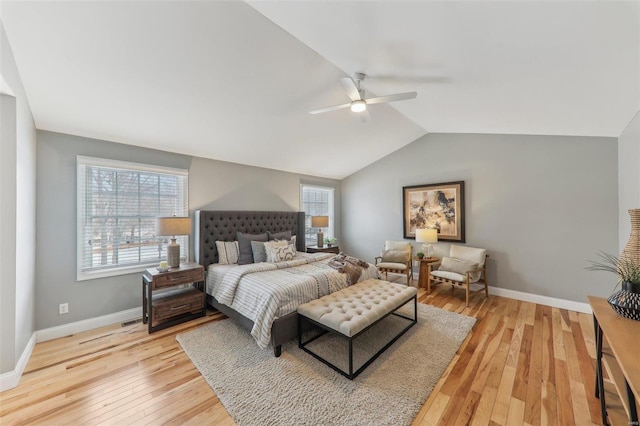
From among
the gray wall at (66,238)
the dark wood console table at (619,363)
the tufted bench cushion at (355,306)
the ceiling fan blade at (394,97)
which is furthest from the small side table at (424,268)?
the gray wall at (66,238)

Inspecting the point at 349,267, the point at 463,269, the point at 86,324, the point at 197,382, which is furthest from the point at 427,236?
the point at 86,324

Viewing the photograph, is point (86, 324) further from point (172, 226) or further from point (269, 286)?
point (269, 286)

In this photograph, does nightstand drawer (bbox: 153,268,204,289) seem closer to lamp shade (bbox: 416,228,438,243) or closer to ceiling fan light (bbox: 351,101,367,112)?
ceiling fan light (bbox: 351,101,367,112)

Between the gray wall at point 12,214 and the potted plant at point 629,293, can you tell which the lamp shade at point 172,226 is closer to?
the gray wall at point 12,214

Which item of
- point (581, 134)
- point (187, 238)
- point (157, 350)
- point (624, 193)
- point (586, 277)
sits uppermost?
point (581, 134)

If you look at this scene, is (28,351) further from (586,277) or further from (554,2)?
(586,277)

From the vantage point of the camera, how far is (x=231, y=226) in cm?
418

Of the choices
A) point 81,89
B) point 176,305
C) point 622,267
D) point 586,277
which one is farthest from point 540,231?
point 81,89

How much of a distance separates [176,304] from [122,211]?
147 centimetres

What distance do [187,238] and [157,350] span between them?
169cm

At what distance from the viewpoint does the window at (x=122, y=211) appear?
301cm

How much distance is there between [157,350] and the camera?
2.53 m

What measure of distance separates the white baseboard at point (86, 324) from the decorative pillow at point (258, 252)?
1.67m

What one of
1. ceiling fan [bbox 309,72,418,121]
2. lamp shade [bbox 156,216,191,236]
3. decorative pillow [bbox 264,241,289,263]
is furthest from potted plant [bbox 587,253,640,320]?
lamp shade [bbox 156,216,191,236]
